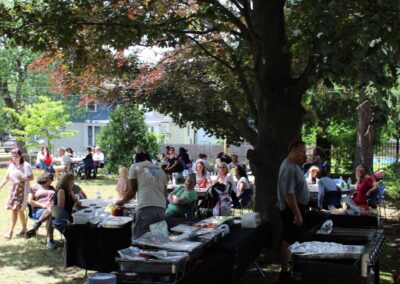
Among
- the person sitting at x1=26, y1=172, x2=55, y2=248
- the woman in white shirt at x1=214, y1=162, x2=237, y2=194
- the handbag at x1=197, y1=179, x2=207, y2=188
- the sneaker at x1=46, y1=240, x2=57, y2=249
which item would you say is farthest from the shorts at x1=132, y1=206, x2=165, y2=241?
the handbag at x1=197, y1=179, x2=207, y2=188

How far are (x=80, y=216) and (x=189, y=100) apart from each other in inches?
272

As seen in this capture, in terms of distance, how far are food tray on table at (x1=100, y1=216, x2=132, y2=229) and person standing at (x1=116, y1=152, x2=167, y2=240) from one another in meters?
0.27

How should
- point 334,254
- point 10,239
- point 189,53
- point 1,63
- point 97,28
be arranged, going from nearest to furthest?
point 334,254, point 97,28, point 10,239, point 189,53, point 1,63

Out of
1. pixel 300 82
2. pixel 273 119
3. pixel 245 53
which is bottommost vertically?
pixel 273 119

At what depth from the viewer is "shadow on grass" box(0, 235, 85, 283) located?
7258 mm

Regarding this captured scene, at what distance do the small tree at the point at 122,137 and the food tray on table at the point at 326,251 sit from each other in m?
18.1

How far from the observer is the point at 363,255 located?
4.12 meters

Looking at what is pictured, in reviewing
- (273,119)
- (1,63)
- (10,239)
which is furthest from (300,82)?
(1,63)

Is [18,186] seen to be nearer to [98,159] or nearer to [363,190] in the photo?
[363,190]

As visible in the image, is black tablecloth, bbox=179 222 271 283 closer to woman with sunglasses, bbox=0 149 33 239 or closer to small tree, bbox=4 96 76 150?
woman with sunglasses, bbox=0 149 33 239

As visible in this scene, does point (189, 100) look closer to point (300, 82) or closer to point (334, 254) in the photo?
point (300, 82)

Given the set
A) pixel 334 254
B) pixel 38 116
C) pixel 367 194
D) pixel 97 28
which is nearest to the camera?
pixel 334 254

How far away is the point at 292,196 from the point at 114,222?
2.21 meters

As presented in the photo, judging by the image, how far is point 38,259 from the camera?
8.12m
